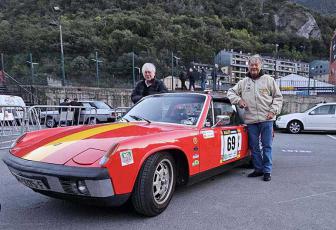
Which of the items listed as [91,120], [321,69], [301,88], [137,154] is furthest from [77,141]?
[321,69]

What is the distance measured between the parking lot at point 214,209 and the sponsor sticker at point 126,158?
641mm

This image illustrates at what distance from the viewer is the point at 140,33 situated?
62656mm

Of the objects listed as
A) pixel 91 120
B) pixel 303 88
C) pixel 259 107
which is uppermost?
pixel 303 88

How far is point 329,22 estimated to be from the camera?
121750 mm

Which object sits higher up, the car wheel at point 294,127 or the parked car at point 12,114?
the parked car at point 12,114

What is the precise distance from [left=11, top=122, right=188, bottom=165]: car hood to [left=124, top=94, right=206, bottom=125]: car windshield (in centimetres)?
25

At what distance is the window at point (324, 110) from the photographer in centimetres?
1372

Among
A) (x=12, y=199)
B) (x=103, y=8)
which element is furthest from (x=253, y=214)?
(x=103, y=8)

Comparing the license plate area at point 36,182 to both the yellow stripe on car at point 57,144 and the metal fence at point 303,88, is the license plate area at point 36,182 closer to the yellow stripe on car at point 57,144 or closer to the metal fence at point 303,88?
the yellow stripe on car at point 57,144

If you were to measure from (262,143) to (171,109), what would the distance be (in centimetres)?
165

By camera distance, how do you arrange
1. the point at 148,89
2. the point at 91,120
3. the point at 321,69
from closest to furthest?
the point at 148,89 → the point at 91,120 → the point at 321,69

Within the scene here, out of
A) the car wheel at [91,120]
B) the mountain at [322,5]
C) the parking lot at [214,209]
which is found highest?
the mountain at [322,5]

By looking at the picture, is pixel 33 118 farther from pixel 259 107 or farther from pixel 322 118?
pixel 322 118

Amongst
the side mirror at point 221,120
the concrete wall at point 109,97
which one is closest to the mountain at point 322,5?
the concrete wall at point 109,97
